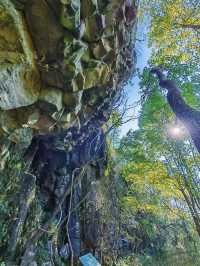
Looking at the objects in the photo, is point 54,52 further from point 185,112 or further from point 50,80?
point 185,112

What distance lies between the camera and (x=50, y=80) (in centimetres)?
273

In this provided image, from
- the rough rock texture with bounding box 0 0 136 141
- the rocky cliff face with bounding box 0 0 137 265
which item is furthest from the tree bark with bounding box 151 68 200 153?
the rough rock texture with bounding box 0 0 136 141

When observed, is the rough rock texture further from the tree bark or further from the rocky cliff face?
the tree bark

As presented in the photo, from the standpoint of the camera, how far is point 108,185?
7008 mm

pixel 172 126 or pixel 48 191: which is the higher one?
pixel 172 126

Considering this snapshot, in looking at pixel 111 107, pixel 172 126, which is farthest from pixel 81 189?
pixel 172 126

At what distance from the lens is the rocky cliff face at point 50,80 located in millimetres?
2221

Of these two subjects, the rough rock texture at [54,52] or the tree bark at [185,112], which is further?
the tree bark at [185,112]

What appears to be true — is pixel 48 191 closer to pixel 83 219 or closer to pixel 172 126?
pixel 83 219

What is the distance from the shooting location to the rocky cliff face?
222 cm

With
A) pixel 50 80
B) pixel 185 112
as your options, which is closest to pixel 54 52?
pixel 50 80

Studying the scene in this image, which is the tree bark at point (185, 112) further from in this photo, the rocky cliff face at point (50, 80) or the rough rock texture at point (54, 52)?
the rough rock texture at point (54, 52)

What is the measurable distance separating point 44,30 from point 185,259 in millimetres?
8872

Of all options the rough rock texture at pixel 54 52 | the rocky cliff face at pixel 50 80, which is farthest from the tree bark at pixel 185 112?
the rough rock texture at pixel 54 52
